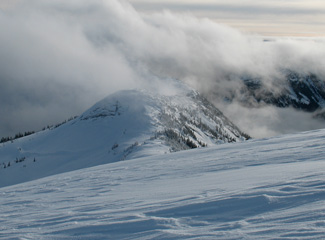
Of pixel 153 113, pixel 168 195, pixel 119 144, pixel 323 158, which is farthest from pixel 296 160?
pixel 153 113

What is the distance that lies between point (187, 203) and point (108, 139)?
129338 mm

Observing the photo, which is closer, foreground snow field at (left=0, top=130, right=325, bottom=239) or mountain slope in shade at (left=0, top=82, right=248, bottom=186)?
foreground snow field at (left=0, top=130, right=325, bottom=239)

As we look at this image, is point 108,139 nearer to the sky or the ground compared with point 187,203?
nearer to the sky

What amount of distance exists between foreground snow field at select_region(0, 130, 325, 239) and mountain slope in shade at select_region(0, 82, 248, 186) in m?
76.5

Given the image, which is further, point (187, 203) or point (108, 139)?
point (108, 139)

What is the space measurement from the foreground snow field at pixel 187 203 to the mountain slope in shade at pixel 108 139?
76.5 metres

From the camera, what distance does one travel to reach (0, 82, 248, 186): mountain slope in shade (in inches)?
4665

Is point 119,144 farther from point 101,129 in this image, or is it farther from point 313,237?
point 313,237

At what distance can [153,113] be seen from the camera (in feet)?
553

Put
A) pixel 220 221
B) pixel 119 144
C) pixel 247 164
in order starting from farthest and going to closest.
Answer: pixel 119 144 → pixel 247 164 → pixel 220 221

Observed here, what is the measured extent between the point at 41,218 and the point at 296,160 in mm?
12394

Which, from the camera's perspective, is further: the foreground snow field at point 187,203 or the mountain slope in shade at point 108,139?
the mountain slope in shade at point 108,139

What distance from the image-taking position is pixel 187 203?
13.9m

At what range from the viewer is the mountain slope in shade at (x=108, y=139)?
4665 inches
